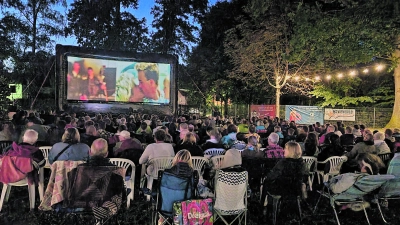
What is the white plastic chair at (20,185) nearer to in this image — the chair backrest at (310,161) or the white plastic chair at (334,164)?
the chair backrest at (310,161)

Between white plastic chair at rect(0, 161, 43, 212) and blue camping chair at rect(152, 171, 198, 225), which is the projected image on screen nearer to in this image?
white plastic chair at rect(0, 161, 43, 212)

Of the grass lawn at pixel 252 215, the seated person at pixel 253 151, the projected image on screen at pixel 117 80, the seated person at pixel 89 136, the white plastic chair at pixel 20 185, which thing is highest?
the projected image on screen at pixel 117 80

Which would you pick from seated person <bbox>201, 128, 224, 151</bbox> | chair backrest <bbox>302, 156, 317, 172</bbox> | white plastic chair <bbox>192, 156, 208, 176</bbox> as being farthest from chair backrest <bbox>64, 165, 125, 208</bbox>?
chair backrest <bbox>302, 156, 317, 172</bbox>

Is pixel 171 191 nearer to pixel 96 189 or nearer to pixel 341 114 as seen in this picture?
pixel 96 189

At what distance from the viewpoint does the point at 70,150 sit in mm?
4000

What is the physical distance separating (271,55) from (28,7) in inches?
679

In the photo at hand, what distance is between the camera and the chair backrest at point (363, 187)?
3535 millimetres

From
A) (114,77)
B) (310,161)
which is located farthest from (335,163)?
(114,77)

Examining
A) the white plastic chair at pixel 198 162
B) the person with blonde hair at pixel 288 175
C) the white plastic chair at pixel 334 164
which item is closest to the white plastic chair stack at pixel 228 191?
the person with blonde hair at pixel 288 175

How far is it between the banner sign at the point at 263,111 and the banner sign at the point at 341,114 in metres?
2.74

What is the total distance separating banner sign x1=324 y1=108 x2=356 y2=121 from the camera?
16328 millimetres

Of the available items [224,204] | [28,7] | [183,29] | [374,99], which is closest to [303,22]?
[374,99]

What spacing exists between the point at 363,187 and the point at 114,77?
548 inches

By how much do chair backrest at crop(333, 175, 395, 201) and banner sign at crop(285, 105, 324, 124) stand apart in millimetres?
13522
